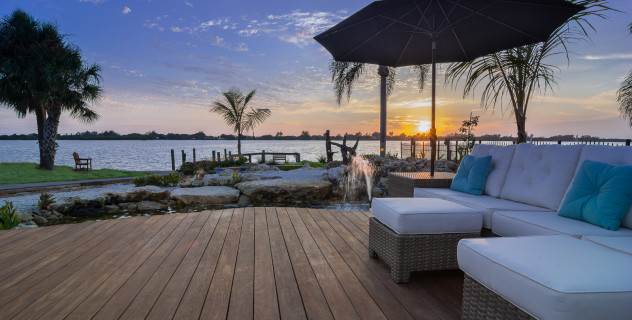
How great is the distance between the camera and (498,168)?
9.08ft

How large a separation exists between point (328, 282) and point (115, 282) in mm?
1392

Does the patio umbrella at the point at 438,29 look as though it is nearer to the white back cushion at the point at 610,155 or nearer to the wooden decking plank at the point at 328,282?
the white back cushion at the point at 610,155

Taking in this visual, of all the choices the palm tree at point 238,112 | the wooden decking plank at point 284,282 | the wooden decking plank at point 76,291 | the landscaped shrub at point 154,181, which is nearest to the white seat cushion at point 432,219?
the wooden decking plank at point 284,282

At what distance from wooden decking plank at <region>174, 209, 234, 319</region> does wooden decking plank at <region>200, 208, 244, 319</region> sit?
30 mm

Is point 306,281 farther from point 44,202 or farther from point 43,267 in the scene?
point 44,202

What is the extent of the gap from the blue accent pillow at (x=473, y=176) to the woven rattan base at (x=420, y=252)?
90cm

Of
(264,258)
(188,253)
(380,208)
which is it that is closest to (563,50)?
(380,208)

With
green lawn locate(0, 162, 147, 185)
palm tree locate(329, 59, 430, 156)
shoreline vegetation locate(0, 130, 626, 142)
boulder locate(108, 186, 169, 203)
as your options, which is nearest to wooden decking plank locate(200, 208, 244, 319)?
boulder locate(108, 186, 169, 203)

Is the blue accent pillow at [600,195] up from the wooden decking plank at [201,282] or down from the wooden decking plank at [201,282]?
up

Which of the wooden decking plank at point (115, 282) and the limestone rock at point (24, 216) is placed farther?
the limestone rock at point (24, 216)

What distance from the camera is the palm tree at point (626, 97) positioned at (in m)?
8.93

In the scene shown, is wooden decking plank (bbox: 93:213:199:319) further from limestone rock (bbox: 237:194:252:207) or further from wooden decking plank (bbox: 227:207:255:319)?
limestone rock (bbox: 237:194:252:207)

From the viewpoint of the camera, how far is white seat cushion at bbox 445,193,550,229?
6.97 ft

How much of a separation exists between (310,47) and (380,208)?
7236 mm
